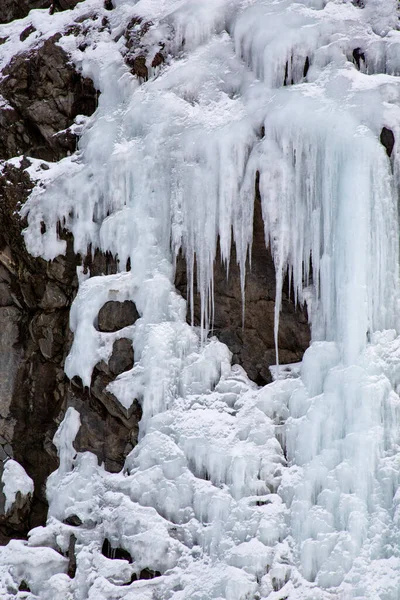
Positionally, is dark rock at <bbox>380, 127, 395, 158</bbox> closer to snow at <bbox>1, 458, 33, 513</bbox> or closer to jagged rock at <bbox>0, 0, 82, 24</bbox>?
snow at <bbox>1, 458, 33, 513</bbox>

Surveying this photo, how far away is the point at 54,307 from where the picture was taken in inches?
360

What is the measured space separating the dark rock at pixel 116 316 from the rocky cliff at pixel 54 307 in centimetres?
1

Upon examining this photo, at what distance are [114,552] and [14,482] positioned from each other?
160 centimetres

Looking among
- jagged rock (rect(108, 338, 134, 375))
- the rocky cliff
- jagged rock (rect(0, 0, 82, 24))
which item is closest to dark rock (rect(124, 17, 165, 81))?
the rocky cliff

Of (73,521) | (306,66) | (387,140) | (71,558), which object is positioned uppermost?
(306,66)

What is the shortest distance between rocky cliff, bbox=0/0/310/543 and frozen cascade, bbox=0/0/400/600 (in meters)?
0.16

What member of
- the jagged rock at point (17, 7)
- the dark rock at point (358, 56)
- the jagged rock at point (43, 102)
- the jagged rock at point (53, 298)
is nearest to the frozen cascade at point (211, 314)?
the dark rock at point (358, 56)

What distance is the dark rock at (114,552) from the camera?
7883mm

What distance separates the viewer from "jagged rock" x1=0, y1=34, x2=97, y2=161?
964cm

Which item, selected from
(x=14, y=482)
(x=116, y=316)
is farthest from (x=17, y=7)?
(x=14, y=482)

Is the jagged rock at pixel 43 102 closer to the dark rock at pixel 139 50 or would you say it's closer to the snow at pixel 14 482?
the dark rock at pixel 139 50

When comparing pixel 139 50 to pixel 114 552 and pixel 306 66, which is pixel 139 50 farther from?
pixel 114 552

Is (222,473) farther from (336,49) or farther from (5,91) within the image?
(5,91)

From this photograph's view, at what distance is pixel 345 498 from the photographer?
7238mm
